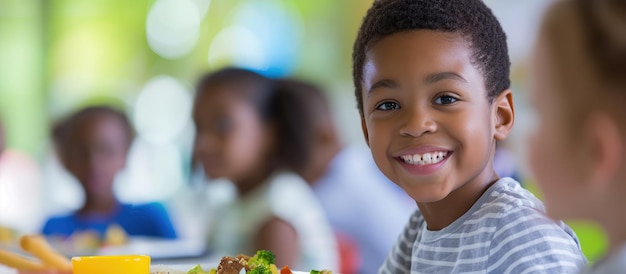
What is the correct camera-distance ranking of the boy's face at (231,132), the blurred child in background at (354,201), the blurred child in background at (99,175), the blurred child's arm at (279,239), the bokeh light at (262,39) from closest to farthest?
the blurred child's arm at (279,239)
the boy's face at (231,132)
the blurred child in background at (354,201)
the blurred child in background at (99,175)
the bokeh light at (262,39)

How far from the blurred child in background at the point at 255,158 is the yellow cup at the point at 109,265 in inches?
56.5

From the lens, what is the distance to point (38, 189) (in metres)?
5.23

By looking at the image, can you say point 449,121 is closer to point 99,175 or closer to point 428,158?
point 428,158

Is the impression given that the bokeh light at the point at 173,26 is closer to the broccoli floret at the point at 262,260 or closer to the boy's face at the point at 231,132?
the boy's face at the point at 231,132

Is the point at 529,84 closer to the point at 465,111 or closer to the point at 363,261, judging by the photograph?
the point at 465,111

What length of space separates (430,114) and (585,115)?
0.92 ft

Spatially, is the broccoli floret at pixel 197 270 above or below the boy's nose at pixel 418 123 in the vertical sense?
below

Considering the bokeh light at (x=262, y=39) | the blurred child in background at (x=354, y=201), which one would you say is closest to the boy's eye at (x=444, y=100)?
the blurred child in background at (x=354, y=201)

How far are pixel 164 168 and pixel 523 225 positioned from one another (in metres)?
4.09

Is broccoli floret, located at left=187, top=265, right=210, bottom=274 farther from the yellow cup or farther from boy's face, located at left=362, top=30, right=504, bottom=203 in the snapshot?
boy's face, located at left=362, top=30, right=504, bottom=203

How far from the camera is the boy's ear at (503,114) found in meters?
1.03

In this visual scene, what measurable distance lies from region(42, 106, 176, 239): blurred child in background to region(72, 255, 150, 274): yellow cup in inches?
96.9

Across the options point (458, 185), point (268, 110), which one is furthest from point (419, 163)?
point (268, 110)

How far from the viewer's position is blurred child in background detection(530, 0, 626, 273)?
67 centimetres
